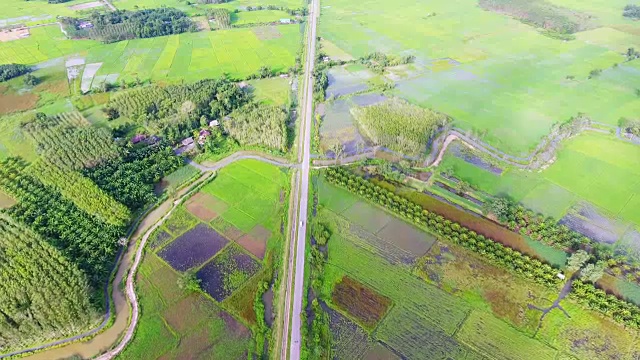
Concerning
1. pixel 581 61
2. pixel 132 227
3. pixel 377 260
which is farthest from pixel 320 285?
pixel 581 61

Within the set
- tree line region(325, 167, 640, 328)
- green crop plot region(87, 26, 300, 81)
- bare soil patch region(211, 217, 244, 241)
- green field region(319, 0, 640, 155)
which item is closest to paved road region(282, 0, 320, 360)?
tree line region(325, 167, 640, 328)

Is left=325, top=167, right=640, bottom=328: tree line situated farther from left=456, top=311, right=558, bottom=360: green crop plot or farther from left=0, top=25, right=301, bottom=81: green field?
left=0, top=25, right=301, bottom=81: green field

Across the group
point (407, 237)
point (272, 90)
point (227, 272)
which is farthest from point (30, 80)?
point (407, 237)

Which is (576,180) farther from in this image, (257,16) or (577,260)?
(257,16)

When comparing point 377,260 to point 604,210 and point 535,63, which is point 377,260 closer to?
point 604,210

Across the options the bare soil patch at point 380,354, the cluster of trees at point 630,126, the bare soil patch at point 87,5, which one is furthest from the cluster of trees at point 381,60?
the bare soil patch at point 87,5
